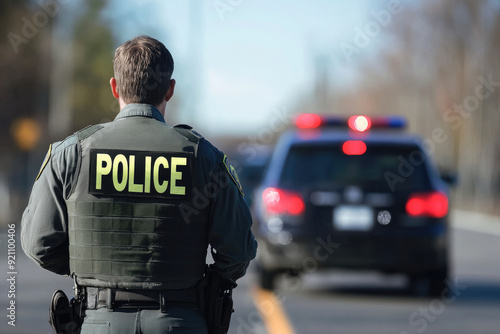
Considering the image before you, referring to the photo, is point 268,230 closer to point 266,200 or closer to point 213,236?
point 266,200

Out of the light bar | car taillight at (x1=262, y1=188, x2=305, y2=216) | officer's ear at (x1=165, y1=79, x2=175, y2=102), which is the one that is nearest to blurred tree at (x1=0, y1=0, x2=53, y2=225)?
the light bar

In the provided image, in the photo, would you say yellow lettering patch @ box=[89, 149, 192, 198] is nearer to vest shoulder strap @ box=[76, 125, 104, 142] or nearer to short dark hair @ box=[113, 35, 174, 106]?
vest shoulder strap @ box=[76, 125, 104, 142]

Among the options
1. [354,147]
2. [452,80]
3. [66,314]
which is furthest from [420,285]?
[452,80]

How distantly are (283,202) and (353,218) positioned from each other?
0.77 metres

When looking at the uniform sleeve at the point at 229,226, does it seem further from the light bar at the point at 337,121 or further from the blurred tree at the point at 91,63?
the blurred tree at the point at 91,63

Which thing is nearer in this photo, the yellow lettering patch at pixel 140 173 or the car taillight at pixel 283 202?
the yellow lettering patch at pixel 140 173

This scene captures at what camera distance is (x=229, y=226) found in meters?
3.85

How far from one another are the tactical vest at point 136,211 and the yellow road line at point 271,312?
212 inches

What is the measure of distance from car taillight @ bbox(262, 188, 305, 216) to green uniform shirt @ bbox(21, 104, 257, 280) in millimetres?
7501

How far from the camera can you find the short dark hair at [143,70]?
382 cm

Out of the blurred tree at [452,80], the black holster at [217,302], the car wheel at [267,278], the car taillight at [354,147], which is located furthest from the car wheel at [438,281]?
the blurred tree at [452,80]

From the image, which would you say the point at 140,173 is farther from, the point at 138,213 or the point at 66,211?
the point at 66,211

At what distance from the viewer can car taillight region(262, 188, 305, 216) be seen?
1144 centimetres

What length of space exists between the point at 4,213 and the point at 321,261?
1528 centimetres
